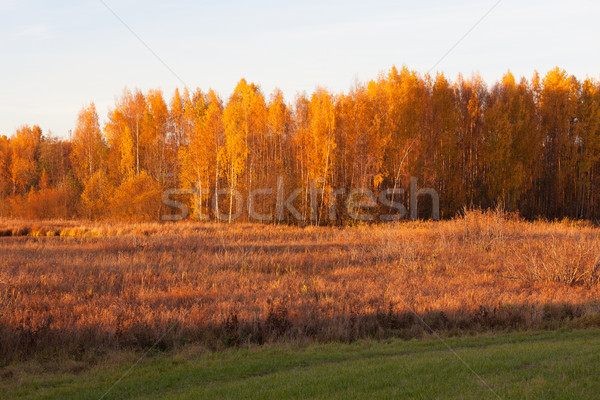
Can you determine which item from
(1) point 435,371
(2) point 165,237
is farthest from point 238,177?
(1) point 435,371

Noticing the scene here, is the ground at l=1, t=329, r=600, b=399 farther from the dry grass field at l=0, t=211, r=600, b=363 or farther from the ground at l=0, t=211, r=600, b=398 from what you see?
the dry grass field at l=0, t=211, r=600, b=363

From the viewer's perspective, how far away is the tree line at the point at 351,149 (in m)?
32.5

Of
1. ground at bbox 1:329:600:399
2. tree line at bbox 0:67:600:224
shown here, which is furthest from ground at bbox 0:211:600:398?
tree line at bbox 0:67:600:224

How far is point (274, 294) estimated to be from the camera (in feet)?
35.7

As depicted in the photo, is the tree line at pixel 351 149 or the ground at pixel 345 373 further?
the tree line at pixel 351 149

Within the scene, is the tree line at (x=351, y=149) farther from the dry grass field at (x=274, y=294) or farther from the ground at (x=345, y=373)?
the ground at (x=345, y=373)

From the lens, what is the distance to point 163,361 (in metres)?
6.87

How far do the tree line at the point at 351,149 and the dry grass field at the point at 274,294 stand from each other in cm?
1468

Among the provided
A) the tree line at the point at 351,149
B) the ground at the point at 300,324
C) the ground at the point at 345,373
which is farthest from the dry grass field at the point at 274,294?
the tree line at the point at 351,149

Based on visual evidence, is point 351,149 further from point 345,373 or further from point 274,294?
point 345,373

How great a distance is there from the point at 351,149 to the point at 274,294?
23.4 metres

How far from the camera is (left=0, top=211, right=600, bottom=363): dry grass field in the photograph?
812 cm

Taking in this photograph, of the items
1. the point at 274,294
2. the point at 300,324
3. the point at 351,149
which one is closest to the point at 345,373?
the point at 300,324

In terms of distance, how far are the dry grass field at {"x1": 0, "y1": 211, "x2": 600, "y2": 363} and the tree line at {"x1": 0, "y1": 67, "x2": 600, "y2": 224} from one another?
14679 millimetres
